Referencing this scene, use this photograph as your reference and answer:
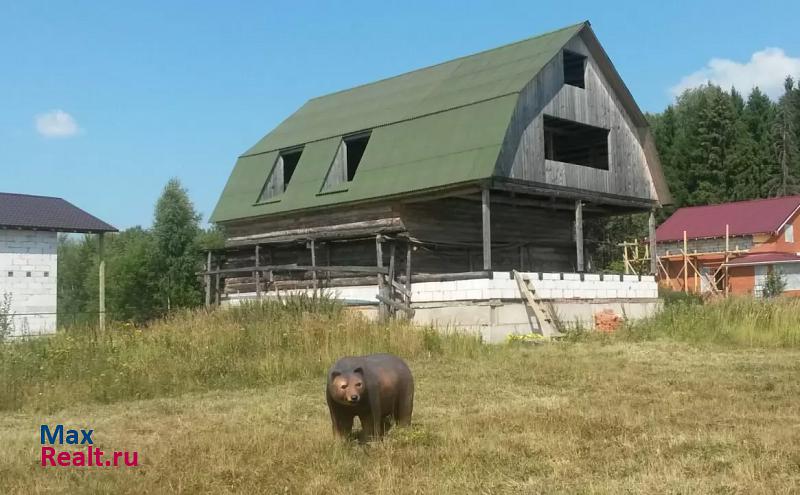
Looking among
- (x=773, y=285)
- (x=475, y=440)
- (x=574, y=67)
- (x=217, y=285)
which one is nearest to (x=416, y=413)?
(x=475, y=440)

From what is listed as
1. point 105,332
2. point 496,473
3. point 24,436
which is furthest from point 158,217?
point 496,473

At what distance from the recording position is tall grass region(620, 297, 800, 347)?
15750mm

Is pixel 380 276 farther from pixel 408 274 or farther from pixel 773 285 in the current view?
pixel 773 285

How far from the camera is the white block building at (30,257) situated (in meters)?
23.9

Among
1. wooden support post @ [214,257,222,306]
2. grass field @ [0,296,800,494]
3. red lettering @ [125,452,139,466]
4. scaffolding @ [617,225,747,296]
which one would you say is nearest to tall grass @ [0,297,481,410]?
grass field @ [0,296,800,494]

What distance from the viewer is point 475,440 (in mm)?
6734

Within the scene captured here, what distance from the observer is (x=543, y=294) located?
19781mm

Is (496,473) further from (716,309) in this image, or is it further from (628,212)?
(628,212)

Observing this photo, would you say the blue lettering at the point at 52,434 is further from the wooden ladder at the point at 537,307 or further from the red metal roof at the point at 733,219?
the red metal roof at the point at 733,219

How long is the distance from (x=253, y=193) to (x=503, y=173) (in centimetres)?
1006

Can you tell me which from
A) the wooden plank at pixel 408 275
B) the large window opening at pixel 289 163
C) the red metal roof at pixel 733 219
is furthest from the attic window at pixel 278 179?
the red metal roof at pixel 733 219

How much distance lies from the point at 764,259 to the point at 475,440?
38.3 m

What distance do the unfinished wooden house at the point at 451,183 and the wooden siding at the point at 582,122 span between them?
0.05 metres

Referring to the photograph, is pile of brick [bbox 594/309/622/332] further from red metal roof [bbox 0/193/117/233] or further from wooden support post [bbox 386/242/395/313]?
red metal roof [bbox 0/193/117/233]
